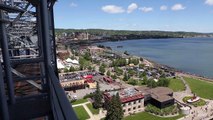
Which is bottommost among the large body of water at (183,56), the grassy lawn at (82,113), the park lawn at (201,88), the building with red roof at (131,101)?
the large body of water at (183,56)

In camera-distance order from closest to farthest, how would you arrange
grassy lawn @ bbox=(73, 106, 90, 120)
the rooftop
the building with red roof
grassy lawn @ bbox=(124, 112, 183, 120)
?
1. grassy lawn @ bbox=(73, 106, 90, 120)
2. grassy lawn @ bbox=(124, 112, 183, 120)
3. the building with red roof
4. the rooftop

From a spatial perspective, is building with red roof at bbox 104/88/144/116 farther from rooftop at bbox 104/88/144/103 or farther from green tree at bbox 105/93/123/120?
green tree at bbox 105/93/123/120

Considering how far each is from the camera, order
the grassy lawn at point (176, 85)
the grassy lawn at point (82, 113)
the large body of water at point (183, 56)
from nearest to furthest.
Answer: the grassy lawn at point (82, 113)
the grassy lawn at point (176, 85)
the large body of water at point (183, 56)

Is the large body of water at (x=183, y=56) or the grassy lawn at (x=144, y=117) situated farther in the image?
the large body of water at (x=183, y=56)

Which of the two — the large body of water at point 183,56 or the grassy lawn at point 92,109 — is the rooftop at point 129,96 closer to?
the grassy lawn at point 92,109

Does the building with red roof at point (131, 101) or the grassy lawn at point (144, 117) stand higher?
the building with red roof at point (131, 101)

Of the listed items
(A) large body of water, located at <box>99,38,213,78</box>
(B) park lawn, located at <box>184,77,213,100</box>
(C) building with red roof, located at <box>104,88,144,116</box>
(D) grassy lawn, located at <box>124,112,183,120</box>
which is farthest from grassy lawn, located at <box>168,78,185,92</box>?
(A) large body of water, located at <box>99,38,213,78</box>

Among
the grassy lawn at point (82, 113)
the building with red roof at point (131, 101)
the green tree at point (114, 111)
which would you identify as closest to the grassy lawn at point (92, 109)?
the grassy lawn at point (82, 113)
